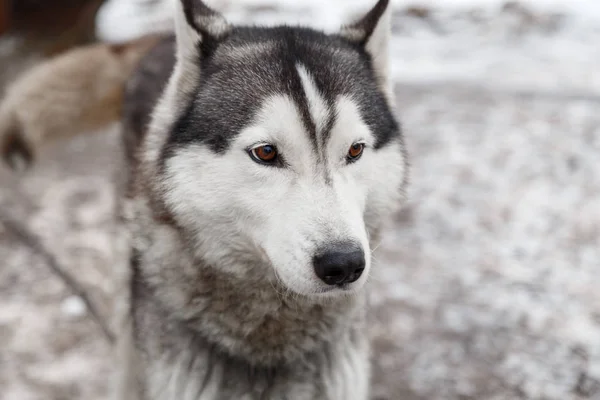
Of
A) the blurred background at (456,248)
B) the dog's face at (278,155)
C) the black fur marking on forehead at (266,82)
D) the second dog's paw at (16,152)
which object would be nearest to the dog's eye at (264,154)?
the dog's face at (278,155)

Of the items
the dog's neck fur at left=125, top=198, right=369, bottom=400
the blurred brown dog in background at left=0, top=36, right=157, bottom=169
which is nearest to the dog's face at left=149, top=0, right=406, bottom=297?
the dog's neck fur at left=125, top=198, right=369, bottom=400

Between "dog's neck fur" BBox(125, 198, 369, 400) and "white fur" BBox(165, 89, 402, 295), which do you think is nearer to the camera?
"white fur" BBox(165, 89, 402, 295)

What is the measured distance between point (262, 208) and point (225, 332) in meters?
0.63

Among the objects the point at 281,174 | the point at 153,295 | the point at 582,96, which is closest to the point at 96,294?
the point at 153,295

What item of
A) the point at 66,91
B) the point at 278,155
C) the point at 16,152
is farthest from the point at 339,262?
the point at 16,152

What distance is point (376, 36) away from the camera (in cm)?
285

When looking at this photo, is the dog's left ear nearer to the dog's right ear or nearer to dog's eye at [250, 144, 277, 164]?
the dog's right ear

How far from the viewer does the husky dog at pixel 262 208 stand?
2.27 metres

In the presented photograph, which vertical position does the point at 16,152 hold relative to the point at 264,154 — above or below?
below

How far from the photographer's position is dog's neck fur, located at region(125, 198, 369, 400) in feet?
8.50

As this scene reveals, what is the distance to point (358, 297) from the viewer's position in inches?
109

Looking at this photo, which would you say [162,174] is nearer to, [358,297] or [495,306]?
[358,297]

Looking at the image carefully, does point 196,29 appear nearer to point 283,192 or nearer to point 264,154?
point 264,154

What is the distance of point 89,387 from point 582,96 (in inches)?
193
